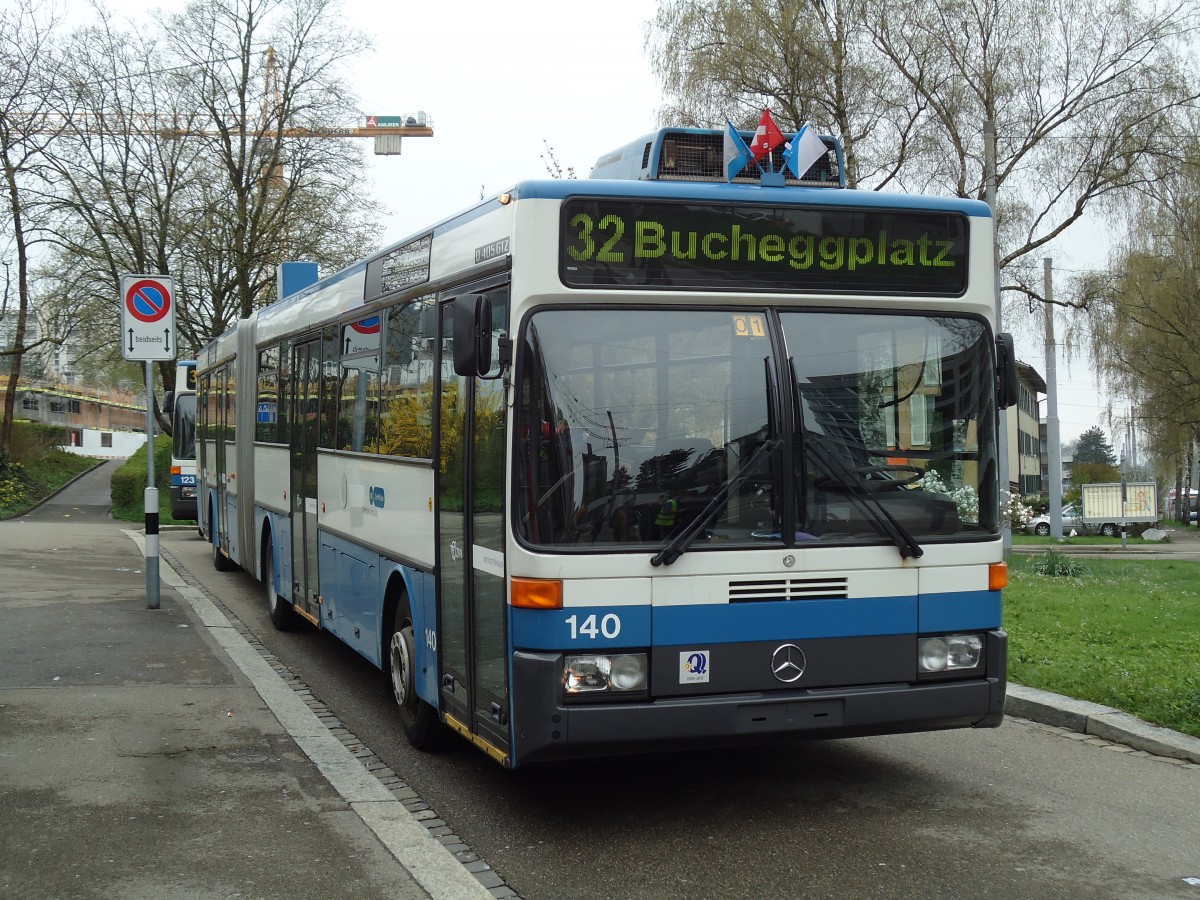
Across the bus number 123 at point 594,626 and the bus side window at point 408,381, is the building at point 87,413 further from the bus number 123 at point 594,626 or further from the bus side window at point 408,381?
the bus number 123 at point 594,626

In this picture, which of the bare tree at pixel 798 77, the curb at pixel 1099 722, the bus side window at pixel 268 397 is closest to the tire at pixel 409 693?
the curb at pixel 1099 722

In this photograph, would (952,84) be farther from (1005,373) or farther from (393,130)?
(393,130)

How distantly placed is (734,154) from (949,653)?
8.60 ft

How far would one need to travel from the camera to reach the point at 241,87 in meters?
36.9

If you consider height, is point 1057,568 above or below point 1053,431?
below

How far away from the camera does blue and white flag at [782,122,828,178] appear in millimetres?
6504

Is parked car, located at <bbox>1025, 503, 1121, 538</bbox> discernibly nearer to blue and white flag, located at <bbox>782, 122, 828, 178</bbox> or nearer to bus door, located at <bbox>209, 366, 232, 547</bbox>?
bus door, located at <bbox>209, 366, 232, 547</bbox>

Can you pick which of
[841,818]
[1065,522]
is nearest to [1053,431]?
[1065,522]

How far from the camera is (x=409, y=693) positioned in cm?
754

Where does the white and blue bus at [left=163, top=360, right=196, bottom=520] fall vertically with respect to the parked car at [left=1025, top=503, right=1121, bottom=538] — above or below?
above

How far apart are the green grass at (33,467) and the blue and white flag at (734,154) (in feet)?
97.0

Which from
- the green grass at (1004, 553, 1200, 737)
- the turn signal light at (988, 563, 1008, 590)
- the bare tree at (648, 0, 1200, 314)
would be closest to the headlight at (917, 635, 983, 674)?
the turn signal light at (988, 563, 1008, 590)

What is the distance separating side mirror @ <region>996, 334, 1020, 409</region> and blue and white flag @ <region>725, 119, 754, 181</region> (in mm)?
1508

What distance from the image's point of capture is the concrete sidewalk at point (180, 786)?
5.24 meters
